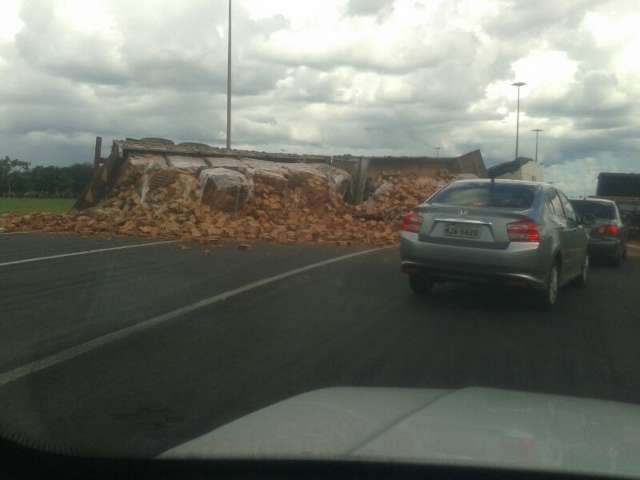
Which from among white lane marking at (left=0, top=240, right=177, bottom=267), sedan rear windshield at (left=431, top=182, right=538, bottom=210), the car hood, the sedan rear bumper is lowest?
white lane marking at (left=0, top=240, right=177, bottom=267)

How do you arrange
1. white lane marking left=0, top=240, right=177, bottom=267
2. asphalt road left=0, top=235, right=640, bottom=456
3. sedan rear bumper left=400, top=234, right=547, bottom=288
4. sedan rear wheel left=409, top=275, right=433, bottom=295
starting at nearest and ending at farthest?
asphalt road left=0, top=235, right=640, bottom=456 → sedan rear bumper left=400, top=234, right=547, bottom=288 → sedan rear wheel left=409, top=275, right=433, bottom=295 → white lane marking left=0, top=240, right=177, bottom=267

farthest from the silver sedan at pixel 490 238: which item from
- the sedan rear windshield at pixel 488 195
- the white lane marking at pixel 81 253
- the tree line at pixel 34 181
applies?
the tree line at pixel 34 181

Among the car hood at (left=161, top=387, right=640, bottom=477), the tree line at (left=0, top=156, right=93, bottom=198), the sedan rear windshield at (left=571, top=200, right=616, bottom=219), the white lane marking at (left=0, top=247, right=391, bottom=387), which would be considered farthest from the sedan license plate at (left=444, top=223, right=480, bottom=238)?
the tree line at (left=0, top=156, right=93, bottom=198)

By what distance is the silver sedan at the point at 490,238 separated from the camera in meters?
9.10

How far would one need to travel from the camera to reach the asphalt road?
Result: 5305mm

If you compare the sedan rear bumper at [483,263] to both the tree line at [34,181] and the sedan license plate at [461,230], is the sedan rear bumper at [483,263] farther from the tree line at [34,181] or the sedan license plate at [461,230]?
the tree line at [34,181]

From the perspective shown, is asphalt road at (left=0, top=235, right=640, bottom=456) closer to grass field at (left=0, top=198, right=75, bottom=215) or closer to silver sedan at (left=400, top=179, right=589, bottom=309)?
silver sedan at (left=400, top=179, right=589, bottom=309)

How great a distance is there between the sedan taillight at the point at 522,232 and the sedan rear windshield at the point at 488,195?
39cm

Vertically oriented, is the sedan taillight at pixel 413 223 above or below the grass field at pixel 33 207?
above

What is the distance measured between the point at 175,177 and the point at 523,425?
63.7 ft

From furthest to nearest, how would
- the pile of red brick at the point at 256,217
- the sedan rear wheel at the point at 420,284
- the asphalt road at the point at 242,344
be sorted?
the pile of red brick at the point at 256,217 → the sedan rear wheel at the point at 420,284 → the asphalt road at the point at 242,344

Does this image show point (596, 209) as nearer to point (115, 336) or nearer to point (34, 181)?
point (115, 336)

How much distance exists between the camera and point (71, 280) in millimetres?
11109

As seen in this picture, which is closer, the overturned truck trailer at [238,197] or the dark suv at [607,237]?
the dark suv at [607,237]
